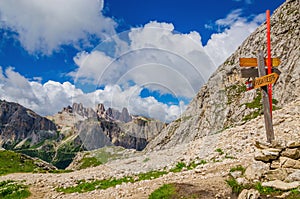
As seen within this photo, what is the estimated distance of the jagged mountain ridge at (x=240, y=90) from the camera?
162 ft

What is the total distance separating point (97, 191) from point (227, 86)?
5535 cm

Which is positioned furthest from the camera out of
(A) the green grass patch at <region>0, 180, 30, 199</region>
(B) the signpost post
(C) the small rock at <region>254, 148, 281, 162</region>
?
(A) the green grass patch at <region>0, 180, 30, 199</region>

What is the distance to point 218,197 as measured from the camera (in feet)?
37.2

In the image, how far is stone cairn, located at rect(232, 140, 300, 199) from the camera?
11508 mm

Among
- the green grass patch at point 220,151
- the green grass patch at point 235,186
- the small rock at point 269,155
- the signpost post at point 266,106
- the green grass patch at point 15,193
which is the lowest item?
the green grass patch at point 15,193

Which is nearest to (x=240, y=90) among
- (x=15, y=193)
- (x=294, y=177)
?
(x=294, y=177)

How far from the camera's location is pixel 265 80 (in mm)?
15625

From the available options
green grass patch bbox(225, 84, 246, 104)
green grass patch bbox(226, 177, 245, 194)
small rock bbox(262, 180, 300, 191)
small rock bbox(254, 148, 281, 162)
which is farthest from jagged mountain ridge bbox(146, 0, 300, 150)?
small rock bbox(262, 180, 300, 191)

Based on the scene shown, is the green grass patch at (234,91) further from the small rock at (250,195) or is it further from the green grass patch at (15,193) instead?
the small rock at (250,195)

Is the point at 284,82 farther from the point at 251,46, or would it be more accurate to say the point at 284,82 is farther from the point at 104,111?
the point at 104,111

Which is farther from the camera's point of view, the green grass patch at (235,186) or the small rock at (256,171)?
the small rock at (256,171)

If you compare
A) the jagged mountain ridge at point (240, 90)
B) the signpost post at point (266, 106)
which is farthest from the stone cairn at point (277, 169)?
the jagged mountain ridge at point (240, 90)

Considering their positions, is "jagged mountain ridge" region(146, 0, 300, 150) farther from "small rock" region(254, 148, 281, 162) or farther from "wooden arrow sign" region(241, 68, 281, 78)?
"small rock" region(254, 148, 281, 162)

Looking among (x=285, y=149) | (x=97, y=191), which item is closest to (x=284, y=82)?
(x=285, y=149)
